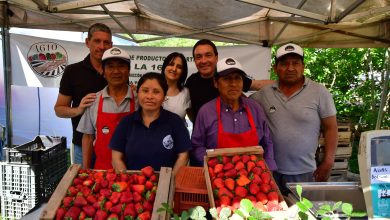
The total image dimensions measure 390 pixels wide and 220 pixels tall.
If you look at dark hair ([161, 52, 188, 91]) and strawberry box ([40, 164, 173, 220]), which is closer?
strawberry box ([40, 164, 173, 220])

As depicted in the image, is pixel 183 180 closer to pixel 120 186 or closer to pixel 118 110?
pixel 120 186

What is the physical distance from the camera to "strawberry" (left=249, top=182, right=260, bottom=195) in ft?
5.22

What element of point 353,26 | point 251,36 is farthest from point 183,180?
point 353,26

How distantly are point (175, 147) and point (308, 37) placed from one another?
11.8 feet

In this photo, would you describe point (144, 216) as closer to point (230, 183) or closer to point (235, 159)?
point (230, 183)

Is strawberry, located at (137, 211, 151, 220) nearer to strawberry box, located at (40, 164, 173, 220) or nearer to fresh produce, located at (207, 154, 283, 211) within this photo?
strawberry box, located at (40, 164, 173, 220)

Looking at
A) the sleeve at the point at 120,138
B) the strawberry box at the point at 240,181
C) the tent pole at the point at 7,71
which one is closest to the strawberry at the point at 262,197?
the strawberry box at the point at 240,181

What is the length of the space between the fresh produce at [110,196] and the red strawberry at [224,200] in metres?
A: 0.32

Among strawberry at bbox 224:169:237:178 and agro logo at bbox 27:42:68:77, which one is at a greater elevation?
agro logo at bbox 27:42:68:77

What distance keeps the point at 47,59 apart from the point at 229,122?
406cm

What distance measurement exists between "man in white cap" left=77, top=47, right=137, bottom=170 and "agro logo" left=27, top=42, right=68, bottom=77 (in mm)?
3183

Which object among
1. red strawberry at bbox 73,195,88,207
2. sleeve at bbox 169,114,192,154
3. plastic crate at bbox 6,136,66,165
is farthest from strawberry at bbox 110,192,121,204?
plastic crate at bbox 6,136,66,165

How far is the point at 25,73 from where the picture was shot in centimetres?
521

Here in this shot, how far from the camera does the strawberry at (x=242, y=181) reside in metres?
1.61
